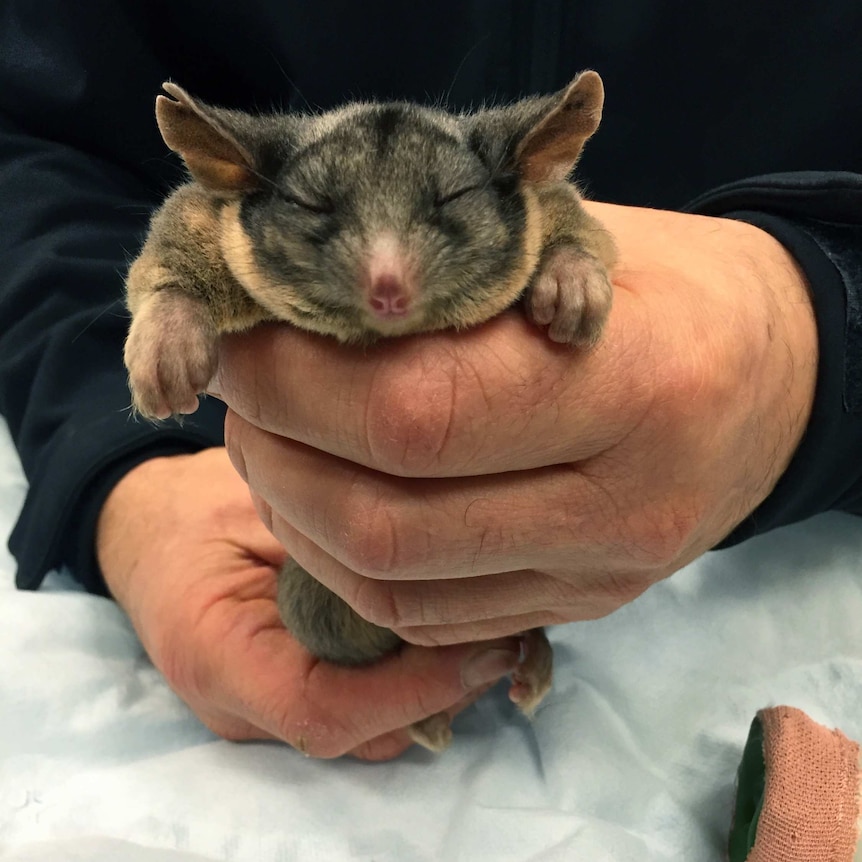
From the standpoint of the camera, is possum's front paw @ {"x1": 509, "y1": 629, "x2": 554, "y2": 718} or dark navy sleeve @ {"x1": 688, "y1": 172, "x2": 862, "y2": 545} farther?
possum's front paw @ {"x1": 509, "y1": 629, "x2": 554, "y2": 718}

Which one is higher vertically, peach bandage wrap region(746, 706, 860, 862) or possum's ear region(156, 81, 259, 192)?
possum's ear region(156, 81, 259, 192)

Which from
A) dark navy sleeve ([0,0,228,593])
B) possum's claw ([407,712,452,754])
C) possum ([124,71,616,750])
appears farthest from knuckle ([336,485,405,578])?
dark navy sleeve ([0,0,228,593])

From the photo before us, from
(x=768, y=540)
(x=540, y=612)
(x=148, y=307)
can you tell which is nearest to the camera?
Answer: (x=148, y=307)

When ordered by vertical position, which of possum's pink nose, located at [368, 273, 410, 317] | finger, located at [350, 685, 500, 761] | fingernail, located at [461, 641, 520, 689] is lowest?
finger, located at [350, 685, 500, 761]

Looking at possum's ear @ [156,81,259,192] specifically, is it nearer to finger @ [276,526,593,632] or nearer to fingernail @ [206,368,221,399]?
fingernail @ [206,368,221,399]

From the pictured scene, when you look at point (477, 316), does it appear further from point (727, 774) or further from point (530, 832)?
point (727, 774)

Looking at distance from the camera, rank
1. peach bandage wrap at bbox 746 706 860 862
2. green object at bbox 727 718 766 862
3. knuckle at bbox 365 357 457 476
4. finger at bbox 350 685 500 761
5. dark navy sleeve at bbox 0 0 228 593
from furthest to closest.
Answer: dark navy sleeve at bbox 0 0 228 593, finger at bbox 350 685 500 761, green object at bbox 727 718 766 862, peach bandage wrap at bbox 746 706 860 862, knuckle at bbox 365 357 457 476

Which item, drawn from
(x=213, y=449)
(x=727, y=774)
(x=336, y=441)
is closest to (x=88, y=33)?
(x=213, y=449)

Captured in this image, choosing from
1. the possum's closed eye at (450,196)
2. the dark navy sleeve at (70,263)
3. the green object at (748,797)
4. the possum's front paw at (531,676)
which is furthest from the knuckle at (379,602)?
the dark navy sleeve at (70,263)
